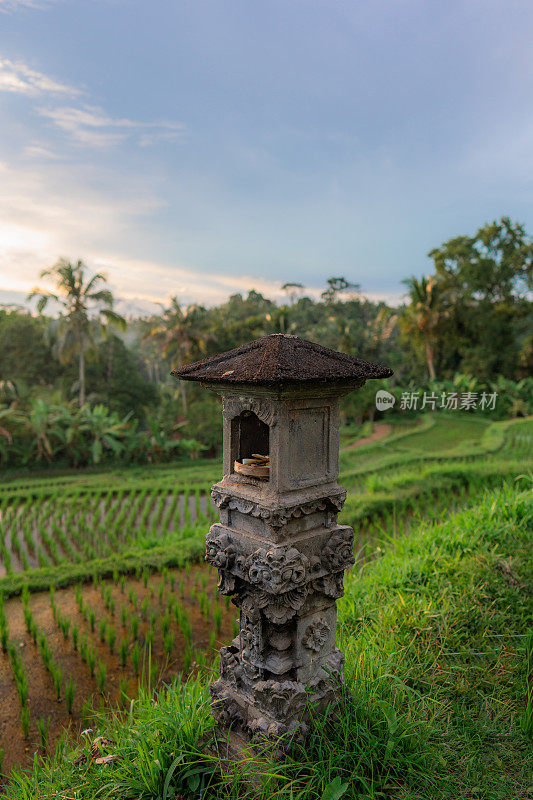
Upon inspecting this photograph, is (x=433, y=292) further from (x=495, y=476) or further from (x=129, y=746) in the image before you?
(x=129, y=746)

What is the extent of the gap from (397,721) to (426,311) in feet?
76.3

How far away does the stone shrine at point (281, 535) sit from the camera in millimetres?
2945

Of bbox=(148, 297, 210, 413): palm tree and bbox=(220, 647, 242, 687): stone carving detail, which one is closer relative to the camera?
bbox=(220, 647, 242, 687): stone carving detail

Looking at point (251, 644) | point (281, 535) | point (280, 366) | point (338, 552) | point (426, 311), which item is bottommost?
point (251, 644)

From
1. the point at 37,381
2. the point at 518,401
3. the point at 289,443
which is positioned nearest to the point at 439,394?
the point at 518,401

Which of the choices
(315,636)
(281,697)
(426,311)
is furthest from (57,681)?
(426,311)

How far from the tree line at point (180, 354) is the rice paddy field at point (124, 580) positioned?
6.69ft

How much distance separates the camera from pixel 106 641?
5543 mm

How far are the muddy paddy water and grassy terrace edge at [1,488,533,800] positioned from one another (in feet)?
1.26

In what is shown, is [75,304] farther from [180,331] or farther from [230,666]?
[230,666]

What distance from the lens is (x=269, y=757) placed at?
2965mm

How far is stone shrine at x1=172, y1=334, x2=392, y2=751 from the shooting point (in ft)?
9.66

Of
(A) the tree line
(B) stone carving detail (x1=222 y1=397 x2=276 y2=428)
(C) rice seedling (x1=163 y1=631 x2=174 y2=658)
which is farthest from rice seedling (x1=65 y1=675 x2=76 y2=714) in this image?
(A) the tree line

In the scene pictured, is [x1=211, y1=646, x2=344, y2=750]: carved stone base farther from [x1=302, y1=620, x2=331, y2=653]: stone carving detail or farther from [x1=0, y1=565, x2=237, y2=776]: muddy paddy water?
[x1=0, y1=565, x2=237, y2=776]: muddy paddy water
